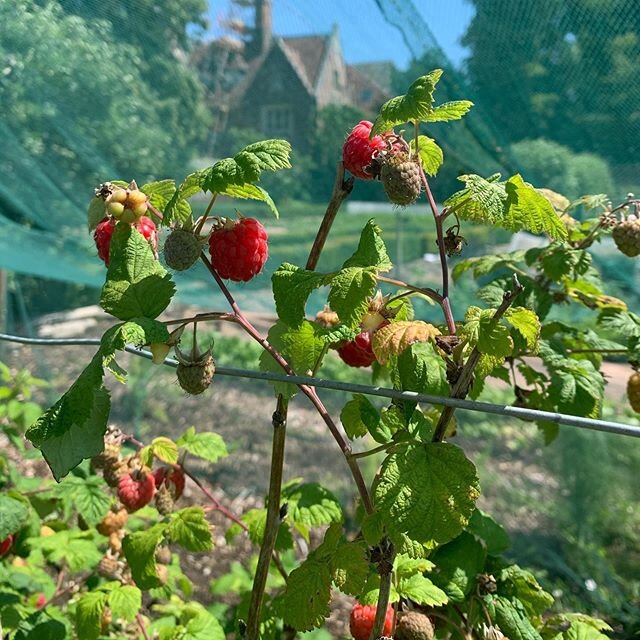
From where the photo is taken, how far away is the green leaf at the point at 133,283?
688mm

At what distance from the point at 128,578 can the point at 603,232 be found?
3.33 feet

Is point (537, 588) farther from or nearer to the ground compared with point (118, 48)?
nearer to the ground

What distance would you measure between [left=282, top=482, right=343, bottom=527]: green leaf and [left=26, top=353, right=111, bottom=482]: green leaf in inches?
14.7

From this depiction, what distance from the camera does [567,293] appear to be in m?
1.17

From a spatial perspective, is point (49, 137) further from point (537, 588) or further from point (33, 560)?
point (537, 588)

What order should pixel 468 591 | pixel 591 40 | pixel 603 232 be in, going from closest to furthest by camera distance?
1. pixel 468 591
2. pixel 603 232
3. pixel 591 40

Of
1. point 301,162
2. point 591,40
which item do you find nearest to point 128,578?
point 301,162

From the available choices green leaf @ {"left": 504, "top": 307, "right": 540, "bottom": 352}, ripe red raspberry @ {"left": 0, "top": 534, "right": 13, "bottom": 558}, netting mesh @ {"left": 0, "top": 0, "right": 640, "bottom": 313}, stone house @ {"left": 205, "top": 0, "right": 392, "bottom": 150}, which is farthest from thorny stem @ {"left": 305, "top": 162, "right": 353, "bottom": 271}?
stone house @ {"left": 205, "top": 0, "right": 392, "bottom": 150}

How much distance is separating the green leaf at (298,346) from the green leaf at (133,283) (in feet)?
0.50

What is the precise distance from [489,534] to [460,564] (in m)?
0.07

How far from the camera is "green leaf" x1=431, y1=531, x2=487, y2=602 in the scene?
896mm

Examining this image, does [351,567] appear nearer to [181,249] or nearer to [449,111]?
[181,249]

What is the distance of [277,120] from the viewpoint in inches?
109

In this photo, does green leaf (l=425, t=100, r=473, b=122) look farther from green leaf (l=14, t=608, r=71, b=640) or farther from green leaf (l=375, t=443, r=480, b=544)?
→ green leaf (l=14, t=608, r=71, b=640)
